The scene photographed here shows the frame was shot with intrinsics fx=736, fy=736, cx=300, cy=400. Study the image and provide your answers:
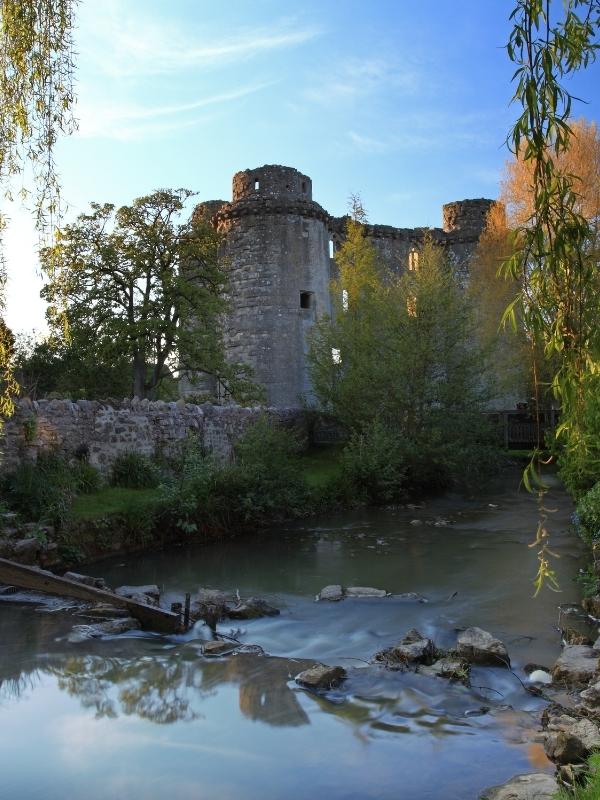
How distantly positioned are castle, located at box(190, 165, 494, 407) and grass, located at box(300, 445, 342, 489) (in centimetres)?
310

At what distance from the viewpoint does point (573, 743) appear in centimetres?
455

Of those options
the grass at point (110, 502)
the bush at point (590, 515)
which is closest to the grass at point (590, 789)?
the bush at point (590, 515)

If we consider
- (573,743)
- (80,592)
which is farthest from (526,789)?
(80,592)

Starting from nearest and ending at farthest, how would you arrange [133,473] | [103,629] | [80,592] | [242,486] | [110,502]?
1. [103,629]
2. [80,592]
3. [110,502]
4. [133,473]
5. [242,486]

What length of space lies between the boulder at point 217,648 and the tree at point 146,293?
44.1 feet

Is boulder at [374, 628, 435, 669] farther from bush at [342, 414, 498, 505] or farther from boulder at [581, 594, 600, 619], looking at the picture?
bush at [342, 414, 498, 505]

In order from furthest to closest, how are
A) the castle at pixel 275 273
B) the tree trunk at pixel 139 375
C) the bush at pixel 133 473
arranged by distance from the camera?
the castle at pixel 275 273
the tree trunk at pixel 139 375
the bush at pixel 133 473

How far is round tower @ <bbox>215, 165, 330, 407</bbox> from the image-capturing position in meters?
25.6

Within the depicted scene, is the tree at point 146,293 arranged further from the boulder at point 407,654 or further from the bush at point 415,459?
the boulder at point 407,654

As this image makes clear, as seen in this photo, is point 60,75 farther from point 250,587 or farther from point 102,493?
point 102,493

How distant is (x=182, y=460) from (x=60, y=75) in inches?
444

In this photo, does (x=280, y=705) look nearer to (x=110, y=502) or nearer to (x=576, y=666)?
(x=576, y=666)

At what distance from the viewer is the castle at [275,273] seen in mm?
25625

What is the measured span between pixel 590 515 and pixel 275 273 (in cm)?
1745
